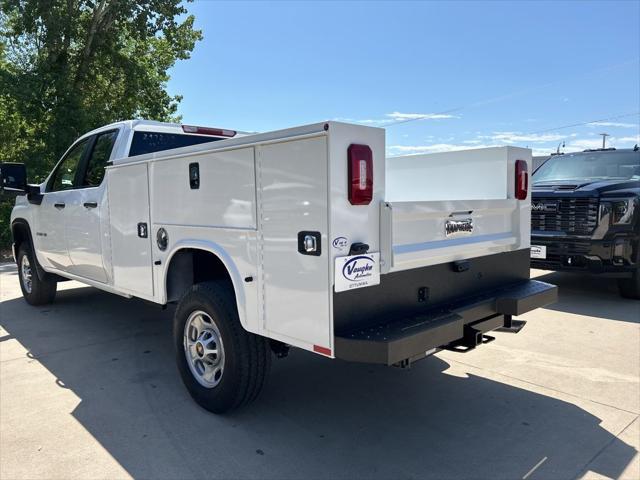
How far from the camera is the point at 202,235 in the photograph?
334 cm

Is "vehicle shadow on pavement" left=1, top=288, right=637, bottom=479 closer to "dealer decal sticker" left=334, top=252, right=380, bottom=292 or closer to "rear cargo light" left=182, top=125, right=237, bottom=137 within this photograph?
"dealer decal sticker" left=334, top=252, right=380, bottom=292

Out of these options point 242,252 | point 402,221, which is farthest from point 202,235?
point 402,221

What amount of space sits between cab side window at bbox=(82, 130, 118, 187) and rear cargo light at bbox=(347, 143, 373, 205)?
3124mm

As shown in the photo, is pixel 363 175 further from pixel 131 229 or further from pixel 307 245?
pixel 131 229

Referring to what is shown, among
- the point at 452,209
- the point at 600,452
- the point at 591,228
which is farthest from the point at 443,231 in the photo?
the point at 591,228

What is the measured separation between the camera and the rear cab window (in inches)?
186

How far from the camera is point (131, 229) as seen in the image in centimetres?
414

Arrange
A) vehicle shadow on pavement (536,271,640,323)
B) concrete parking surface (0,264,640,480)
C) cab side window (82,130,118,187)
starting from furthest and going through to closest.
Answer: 1. vehicle shadow on pavement (536,271,640,323)
2. cab side window (82,130,118,187)
3. concrete parking surface (0,264,640,480)

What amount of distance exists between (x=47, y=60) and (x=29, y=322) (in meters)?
11.8

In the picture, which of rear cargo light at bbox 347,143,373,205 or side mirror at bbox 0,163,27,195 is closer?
rear cargo light at bbox 347,143,373,205

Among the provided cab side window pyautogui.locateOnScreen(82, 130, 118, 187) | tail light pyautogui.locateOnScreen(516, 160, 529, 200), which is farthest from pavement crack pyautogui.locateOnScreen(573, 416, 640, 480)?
cab side window pyautogui.locateOnScreen(82, 130, 118, 187)

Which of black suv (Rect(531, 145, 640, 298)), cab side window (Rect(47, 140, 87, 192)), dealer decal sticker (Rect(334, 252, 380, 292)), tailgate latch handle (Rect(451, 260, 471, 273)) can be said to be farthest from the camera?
black suv (Rect(531, 145, 640, 298))

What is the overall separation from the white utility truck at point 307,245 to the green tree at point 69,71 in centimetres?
1153

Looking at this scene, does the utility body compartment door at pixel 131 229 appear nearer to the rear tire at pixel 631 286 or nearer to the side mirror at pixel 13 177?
the side mirror at pixel 13 177
